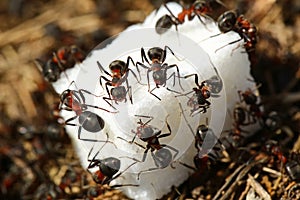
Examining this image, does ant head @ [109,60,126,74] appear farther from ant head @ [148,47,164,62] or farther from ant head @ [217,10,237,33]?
ant head @ [217,10,237,33]

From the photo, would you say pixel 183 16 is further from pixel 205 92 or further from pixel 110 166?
pixel 110 166

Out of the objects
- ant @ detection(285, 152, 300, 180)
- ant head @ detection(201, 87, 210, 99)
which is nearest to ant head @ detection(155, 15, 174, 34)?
ant head @ detection(201, 87, 210, 99)

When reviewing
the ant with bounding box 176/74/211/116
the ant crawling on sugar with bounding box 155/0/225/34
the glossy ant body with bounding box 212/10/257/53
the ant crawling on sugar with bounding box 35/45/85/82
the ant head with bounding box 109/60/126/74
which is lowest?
the ant with bounding box 176/74/211/116

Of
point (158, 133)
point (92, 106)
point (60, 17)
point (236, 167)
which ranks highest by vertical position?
point (60, 17)

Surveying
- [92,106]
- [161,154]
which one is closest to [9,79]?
[92,106]

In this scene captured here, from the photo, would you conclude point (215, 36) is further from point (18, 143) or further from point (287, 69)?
point (18, 143)

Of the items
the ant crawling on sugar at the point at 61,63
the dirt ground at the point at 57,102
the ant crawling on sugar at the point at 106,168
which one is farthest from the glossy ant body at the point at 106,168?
the ant crawling on sugar at the point at 61,63

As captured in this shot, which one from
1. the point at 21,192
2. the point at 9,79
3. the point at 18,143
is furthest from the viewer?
the point at 9,79

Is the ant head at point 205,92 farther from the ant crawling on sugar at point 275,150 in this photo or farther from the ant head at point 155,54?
the ant crawling on sugar at point 275,150
